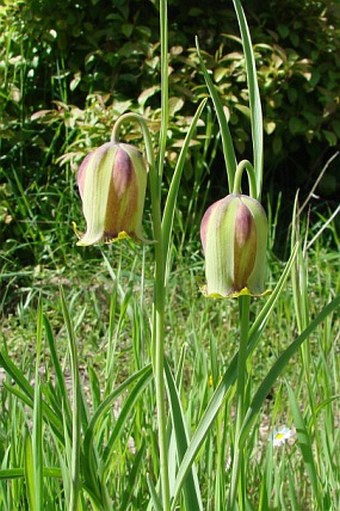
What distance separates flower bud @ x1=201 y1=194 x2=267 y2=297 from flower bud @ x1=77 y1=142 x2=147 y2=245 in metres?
0.08

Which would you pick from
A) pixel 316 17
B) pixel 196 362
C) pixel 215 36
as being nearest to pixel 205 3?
pixel 215 36

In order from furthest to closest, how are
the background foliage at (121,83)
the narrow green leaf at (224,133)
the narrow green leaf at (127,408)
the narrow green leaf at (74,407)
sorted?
the background foliage at (121,83), the narrow green leaf at (127,408), the narrow green leaf at (224,133), the narrow green leaf at (74,407)

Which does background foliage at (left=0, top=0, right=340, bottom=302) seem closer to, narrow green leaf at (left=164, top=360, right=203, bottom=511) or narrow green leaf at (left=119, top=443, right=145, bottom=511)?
narrow green leaf at (left=119, top=443, right=145, bottom=511)

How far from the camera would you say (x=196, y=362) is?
1.54 m

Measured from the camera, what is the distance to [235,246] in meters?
0.87

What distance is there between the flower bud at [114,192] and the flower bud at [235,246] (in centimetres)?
8

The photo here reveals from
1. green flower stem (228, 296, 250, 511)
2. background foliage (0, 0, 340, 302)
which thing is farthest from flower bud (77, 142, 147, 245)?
background foliage (0, 0, 340, 302)

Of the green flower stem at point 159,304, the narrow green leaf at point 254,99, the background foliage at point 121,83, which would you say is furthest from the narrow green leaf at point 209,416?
the background foliage at point 121,83

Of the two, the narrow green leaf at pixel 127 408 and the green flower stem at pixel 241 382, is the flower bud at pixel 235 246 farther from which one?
the narrow green leaf at pixel 127 408

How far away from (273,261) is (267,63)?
30.4 inches

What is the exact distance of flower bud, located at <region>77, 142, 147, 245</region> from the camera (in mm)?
881

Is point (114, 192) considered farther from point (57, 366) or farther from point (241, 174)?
point (57, 366)

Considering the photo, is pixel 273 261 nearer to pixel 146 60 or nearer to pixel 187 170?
pixel 187 170

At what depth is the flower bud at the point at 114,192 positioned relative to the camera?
0.88 m
